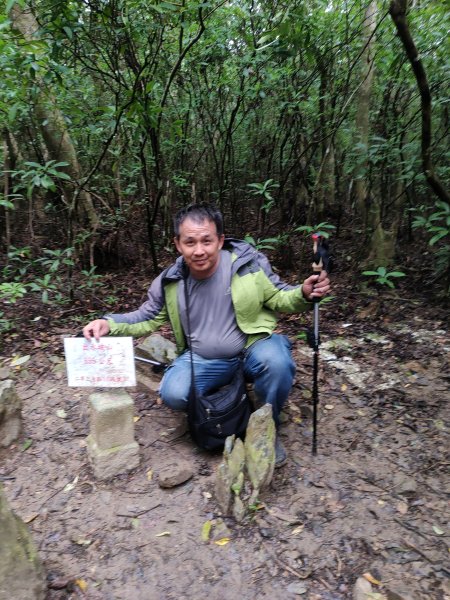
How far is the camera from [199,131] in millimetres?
6305

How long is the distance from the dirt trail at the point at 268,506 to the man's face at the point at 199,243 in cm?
119

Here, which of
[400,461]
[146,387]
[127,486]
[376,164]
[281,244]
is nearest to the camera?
[127,486]

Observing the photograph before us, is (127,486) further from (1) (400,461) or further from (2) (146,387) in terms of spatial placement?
(1) (400,461)

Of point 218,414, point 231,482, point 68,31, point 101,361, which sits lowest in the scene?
point 231,482

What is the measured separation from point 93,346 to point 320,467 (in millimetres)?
1526

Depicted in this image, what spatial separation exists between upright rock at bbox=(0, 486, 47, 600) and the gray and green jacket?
1126 millimetres

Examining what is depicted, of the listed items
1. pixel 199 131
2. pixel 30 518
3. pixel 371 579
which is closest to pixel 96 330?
pixel 30 518

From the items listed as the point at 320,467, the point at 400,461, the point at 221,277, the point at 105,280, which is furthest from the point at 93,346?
the point at 105,280

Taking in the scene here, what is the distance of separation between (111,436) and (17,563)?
2.72 feet

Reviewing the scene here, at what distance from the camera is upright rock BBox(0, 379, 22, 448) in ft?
8.66

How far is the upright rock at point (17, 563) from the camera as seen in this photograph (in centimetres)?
158

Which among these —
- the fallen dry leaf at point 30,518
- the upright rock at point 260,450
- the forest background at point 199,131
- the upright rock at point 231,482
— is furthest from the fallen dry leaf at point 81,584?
the forest background at point 199,131

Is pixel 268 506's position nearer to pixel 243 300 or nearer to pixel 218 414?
pixel 218 414

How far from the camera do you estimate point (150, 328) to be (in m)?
2.74
